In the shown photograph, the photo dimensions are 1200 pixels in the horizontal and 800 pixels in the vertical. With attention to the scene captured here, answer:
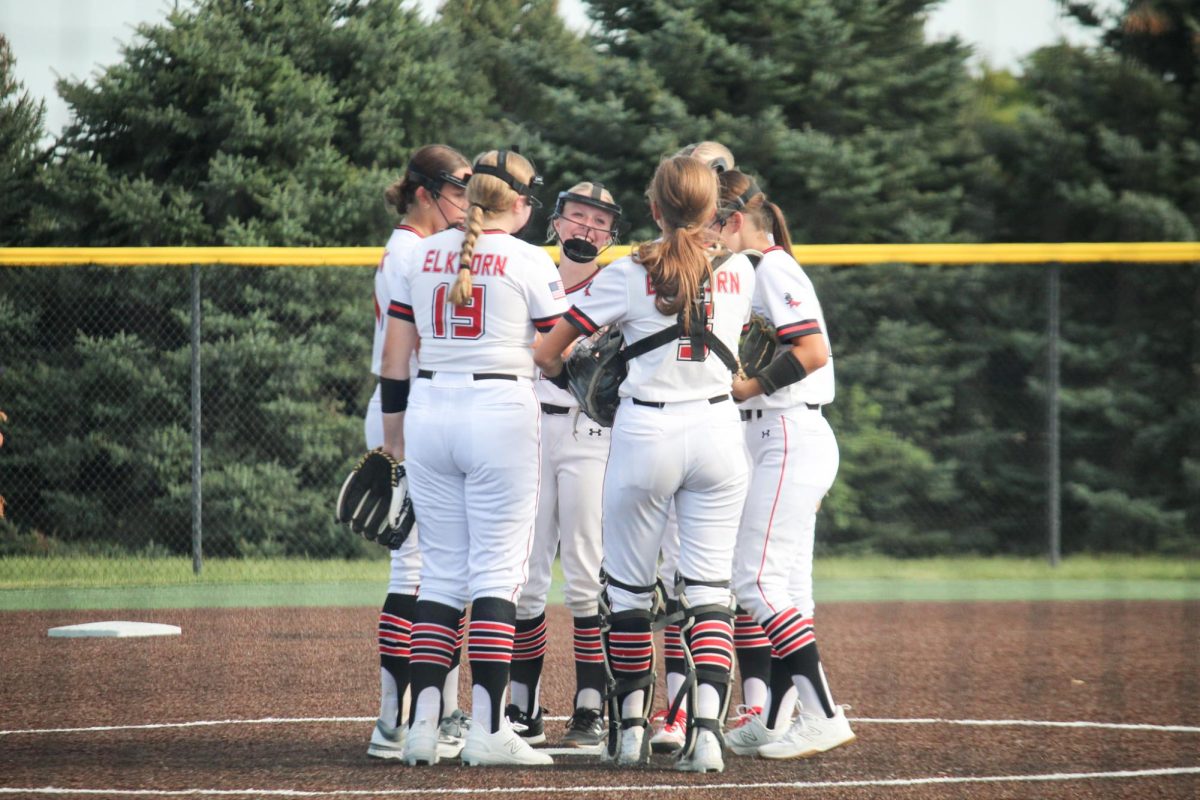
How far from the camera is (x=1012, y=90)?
27953 mm

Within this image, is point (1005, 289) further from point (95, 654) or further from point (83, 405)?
point (95, 654)

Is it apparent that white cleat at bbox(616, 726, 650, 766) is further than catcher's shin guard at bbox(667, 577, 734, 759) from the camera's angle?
Yes

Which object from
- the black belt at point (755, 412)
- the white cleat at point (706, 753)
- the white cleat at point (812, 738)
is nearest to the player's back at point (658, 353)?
the black belt at point (755, 412)

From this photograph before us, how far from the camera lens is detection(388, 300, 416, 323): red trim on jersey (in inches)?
194

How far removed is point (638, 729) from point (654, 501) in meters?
0.80

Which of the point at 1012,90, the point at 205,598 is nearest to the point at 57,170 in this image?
the point at 205,598

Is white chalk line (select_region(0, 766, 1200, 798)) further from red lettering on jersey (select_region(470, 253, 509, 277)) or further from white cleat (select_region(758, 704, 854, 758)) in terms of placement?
red lettering on jersey (select_region(470, 253, 509, 277))

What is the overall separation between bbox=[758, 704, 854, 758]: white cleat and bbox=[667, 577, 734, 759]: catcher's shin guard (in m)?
0.26

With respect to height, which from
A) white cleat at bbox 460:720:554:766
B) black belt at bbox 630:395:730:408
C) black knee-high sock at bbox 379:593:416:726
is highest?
black belt at bbox 630:395:730:408

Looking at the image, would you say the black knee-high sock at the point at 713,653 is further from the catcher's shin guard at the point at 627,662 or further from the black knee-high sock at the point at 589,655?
the black knee-high sock at the point at 589,655

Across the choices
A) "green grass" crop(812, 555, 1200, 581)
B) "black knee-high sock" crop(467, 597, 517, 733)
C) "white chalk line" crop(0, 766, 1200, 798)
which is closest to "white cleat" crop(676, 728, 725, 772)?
"white chalk line" crop(0, 766, 1200, 798)

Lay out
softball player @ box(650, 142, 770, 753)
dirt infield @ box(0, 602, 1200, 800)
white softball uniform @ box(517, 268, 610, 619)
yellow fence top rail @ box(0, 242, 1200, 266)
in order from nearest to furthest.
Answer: dirt infield @ box(0, 602, 1200, 800), softball player @ box(650, 142, 770, 753), white softball uniform @ box(517, 268, 610, 619), yellow fence top rail @ box(0, 242, 1200, 266)

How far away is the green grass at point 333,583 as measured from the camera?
9984 millimetres

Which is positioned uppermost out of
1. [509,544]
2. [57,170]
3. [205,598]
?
[57,170]
